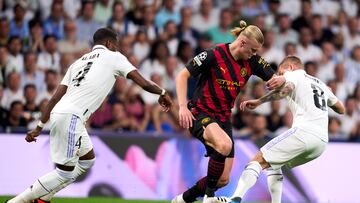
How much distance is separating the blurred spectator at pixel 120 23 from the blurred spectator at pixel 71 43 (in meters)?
0.94

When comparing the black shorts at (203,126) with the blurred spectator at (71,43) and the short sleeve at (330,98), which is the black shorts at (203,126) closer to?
the short sleeve at (330,98)

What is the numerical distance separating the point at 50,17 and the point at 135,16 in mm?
1932

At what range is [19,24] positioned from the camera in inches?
706

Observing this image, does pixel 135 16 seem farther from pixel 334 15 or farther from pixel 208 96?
pixel 208 96

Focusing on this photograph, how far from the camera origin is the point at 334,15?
21359 mm

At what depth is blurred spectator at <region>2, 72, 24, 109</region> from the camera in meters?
16.5

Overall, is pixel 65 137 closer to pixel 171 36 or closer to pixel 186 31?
pixel 171 36

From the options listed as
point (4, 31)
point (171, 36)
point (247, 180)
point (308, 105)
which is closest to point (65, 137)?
point (247, 180)

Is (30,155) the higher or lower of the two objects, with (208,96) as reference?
lower

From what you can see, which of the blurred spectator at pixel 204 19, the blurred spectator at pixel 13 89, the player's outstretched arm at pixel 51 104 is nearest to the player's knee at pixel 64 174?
the player's outstretched arm at pixel 51 104

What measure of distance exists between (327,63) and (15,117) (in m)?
7.66

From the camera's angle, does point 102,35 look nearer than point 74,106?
No

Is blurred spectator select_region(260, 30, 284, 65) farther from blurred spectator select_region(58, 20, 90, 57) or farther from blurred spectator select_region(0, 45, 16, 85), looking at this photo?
blurred spectator select_region(0, 45, 16, 85)

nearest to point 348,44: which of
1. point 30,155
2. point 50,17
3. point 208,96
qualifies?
point 50,17
